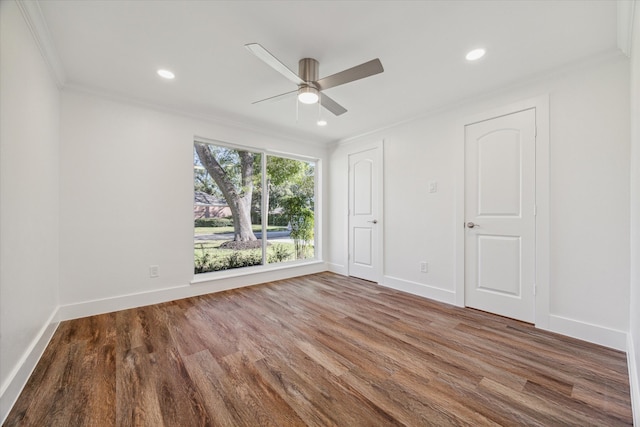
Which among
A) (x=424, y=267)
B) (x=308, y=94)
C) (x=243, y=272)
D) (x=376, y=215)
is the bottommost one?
(x=243, y=272)

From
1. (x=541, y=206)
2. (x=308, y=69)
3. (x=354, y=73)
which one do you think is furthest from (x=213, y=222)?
(x=541, y=206)

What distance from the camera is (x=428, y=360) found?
179 cm

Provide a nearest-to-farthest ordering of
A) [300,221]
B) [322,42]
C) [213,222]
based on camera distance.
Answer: [322,42], [213,222], [300,221]

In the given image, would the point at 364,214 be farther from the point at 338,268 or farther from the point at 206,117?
the point at 206,117

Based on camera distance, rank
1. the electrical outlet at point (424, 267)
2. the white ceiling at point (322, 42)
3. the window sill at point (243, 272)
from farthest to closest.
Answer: the window sill at point (243, 272)
the electrical outlet at point (424, 267)
the white ceiling at point (322, 42)

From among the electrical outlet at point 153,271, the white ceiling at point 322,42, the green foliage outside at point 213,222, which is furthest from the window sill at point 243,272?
the white ceiling at point 322,42

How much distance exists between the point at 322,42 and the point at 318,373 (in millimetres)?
2300

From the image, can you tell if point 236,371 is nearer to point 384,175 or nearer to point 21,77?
point 21,77

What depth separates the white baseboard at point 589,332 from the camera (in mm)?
1928

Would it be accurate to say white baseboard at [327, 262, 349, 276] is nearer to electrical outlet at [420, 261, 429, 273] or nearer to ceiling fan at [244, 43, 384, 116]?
electrical outlet at [420, 261, 429, 273]

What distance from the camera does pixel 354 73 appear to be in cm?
181

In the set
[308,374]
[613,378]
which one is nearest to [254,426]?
[308,374]

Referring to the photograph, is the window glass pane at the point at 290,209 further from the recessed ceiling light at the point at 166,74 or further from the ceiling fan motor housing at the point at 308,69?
the ceiling fan motor housing at the point at 308,69

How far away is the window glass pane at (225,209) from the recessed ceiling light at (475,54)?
2.83 metres
